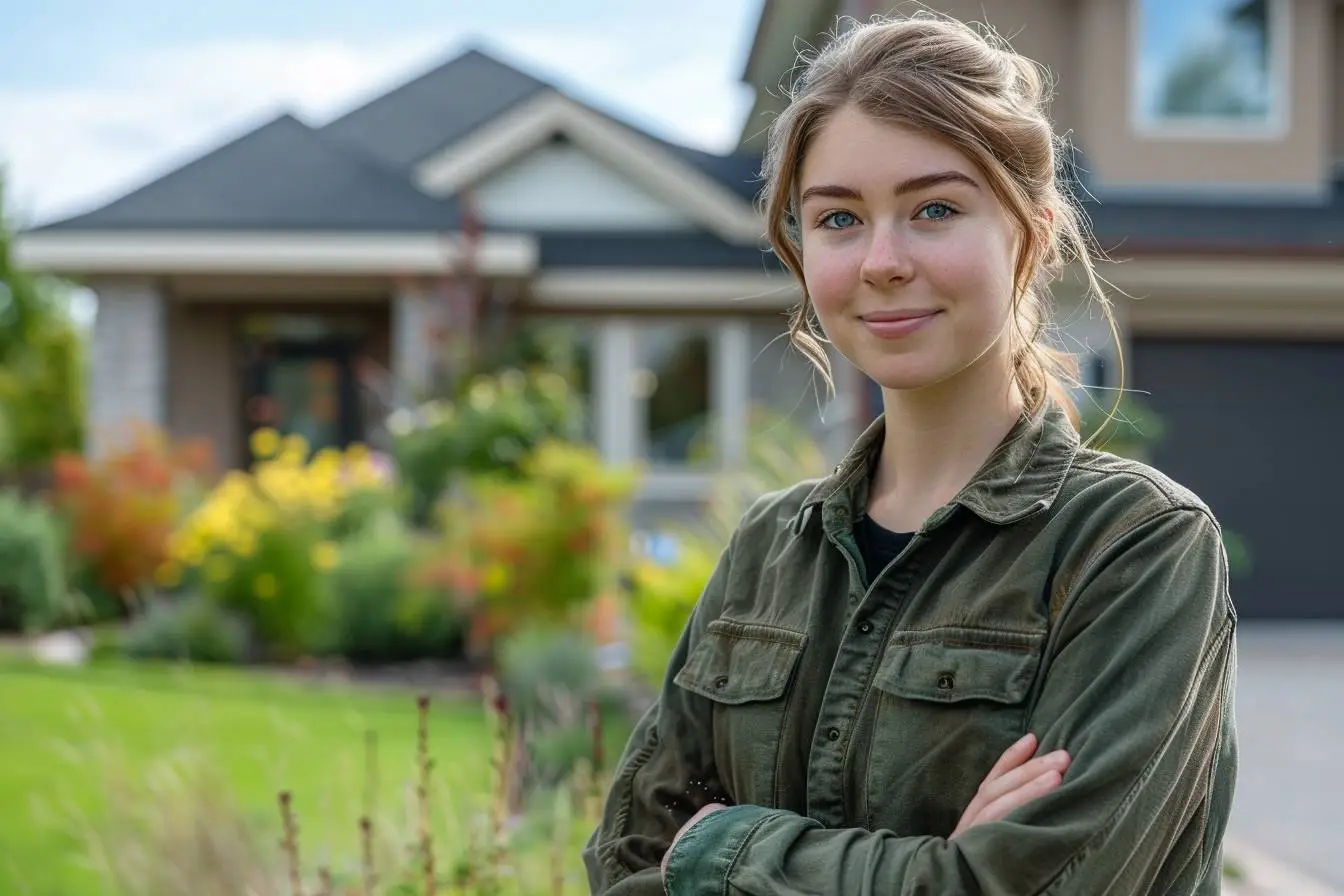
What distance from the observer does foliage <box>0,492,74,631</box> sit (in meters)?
11.1

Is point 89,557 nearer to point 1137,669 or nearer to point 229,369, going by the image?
point 229,369

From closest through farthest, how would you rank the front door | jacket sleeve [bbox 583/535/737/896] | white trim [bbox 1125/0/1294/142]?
jacket sleeve [bbox 583/535/737/896] → white trim [bbox 1125/0/1294/142] → the front door

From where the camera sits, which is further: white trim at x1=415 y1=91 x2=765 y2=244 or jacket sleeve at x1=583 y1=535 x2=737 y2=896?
white trim at x1=415 y1=91 x2=765 y2=244

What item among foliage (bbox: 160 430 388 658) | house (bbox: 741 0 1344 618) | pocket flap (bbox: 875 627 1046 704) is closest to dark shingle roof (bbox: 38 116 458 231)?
foliage (bbox: 160 430 388 658)

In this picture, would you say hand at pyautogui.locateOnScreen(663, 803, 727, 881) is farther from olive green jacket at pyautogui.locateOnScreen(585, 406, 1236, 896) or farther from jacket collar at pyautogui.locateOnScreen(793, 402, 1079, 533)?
jacket collar at pyautogui.locateOnScreen(793, 402, 1079, 533)

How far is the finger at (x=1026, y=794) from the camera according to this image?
150cm

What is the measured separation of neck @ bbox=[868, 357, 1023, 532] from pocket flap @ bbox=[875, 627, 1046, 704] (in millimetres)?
198

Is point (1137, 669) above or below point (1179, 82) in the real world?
below

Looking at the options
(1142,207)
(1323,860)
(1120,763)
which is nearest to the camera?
(1120,763)

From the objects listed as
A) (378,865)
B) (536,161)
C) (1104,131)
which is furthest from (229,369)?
(378,865)

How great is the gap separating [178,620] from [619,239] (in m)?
7.04

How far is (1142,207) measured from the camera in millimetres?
12750

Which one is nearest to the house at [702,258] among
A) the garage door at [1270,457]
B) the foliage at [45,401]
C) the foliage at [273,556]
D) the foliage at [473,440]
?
the garage door at [1270,457]

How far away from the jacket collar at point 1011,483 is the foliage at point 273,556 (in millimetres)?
8222
